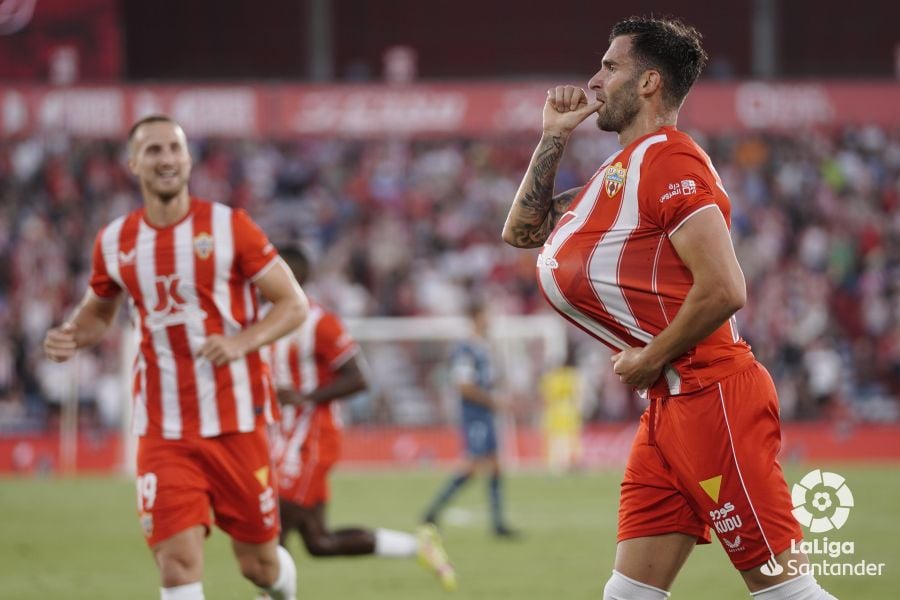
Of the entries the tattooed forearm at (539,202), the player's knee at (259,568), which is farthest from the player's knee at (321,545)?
the tattooed forearm at (539,202)

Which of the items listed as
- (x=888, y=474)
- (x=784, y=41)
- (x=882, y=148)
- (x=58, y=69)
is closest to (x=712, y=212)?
(x=888, y=474)

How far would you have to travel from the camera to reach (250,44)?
98.8 ft

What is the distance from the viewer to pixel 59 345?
21.6 feet

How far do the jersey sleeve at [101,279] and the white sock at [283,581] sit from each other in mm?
1514

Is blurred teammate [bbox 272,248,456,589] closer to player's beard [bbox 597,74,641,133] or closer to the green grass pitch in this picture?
the green grass pitch

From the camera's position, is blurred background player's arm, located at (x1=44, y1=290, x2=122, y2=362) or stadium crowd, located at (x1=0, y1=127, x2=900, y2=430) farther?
stadium crowd, located at (x1=0, y1=127, x2=900, y2=430)

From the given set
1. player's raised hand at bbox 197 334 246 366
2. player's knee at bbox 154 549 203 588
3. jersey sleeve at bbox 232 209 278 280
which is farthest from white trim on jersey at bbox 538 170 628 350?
player's knee at bbox 154 549 203 588

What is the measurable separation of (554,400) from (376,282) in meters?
5.06

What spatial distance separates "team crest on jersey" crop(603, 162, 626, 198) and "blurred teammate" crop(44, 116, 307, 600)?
2080 millimetres

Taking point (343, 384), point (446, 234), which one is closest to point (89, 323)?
point (343, 384)

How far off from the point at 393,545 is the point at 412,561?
248 cm

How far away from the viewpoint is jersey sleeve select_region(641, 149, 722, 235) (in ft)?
15.5

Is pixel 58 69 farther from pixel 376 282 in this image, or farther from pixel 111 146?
pixel 376 282

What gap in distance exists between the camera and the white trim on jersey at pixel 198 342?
21.1 ft
